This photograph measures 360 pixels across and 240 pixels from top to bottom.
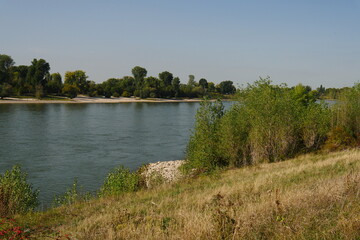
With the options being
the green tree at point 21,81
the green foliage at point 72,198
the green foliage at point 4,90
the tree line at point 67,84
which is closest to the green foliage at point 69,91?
the tree line at point 67,84

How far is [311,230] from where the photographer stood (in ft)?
25.1

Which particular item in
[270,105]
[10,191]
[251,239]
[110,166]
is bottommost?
[110,166]

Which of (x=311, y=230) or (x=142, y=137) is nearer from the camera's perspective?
(x=311, y=230)

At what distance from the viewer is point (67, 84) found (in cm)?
15175

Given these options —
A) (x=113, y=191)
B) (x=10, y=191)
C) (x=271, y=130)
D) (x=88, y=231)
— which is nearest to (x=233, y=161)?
(x=271, y=130)

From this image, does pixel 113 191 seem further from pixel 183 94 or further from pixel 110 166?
pixel 183 94

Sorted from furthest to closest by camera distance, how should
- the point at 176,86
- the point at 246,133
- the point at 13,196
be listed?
the point at 176,86 < the point at 246,133 < the point at 13,196

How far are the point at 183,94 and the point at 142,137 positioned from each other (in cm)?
14771

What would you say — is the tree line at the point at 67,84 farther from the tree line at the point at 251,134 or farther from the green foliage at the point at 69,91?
the tree line at the point at 251,134

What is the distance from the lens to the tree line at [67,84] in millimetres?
136500

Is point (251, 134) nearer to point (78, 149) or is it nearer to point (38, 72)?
point (78, 149)

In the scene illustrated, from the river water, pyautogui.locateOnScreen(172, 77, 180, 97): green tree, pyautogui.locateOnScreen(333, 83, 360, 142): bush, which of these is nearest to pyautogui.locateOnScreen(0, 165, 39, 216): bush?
the river water

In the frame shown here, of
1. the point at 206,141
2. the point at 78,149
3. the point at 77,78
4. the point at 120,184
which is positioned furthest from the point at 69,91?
the point at 120,184

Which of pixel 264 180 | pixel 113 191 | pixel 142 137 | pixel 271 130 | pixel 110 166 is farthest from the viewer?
pixel 142 137
